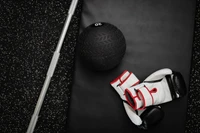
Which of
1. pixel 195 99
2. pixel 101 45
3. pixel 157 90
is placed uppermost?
pixel 101 45

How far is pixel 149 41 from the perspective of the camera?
1.04 meters

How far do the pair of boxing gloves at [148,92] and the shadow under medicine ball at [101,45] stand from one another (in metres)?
0.18

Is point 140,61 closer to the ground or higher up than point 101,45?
closer to the ground

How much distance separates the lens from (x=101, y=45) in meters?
0.84

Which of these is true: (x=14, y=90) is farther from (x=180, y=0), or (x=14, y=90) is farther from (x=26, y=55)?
(x=180, y=0)

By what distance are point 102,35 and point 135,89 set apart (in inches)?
12.6

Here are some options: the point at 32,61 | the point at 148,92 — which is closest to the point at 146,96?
the point at 148,92

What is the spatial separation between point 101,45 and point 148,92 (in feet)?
1.08

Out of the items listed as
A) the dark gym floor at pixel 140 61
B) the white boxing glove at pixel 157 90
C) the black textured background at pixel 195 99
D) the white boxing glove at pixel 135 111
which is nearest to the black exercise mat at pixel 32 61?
the dark gym floor at pixel 140 61

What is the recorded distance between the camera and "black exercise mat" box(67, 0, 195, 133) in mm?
1023

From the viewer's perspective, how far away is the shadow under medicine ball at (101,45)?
846mm

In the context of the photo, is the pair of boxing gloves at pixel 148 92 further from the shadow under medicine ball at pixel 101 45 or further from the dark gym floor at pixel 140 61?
the shadow under medicine ball at pixel 101 45

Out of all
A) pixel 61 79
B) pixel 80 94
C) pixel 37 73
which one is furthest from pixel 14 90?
pixel 80 94

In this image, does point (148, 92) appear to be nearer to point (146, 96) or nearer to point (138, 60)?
point (146, 96)
